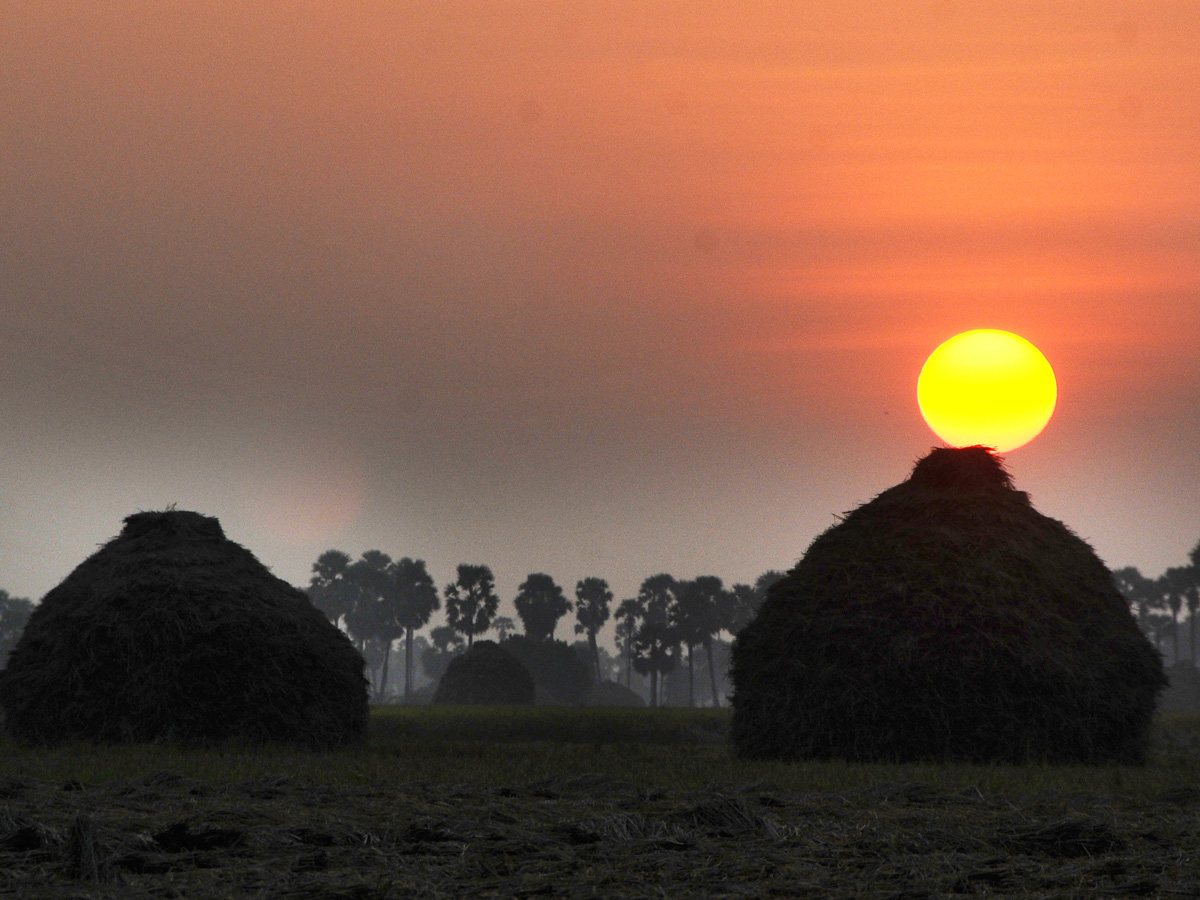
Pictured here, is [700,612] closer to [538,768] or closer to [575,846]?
[538,768]

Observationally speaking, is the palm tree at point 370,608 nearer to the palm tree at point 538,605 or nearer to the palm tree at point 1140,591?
the palm tree at point 538,605

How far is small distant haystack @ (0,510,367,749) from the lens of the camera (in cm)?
2098

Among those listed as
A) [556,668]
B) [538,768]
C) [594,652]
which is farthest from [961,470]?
[594,652]

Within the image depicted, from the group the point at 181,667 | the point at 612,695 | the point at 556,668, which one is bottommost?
the point at 181,667

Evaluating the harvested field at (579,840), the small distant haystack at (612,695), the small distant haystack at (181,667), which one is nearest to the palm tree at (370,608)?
the small distant haystack at (612,695)

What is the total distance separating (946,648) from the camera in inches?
741

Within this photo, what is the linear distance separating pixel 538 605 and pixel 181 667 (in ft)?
286

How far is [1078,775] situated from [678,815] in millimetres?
8212

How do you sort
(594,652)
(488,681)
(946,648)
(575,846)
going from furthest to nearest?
(594,652) → (488,681) → (946,648) → (575,846)

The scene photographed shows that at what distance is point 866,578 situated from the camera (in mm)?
19906

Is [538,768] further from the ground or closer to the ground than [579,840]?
further from the ground

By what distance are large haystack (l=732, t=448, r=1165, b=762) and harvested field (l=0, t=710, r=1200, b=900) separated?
18.8 ft

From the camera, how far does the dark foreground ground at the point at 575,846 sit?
281 inches

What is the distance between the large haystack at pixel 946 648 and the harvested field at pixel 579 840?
18.8 ft
